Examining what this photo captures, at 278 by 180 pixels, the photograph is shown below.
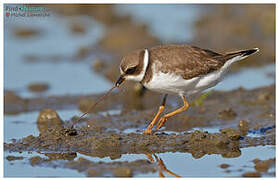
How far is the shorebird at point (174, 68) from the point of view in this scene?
814 cm

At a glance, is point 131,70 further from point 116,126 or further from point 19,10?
point 19,10

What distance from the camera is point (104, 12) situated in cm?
1959

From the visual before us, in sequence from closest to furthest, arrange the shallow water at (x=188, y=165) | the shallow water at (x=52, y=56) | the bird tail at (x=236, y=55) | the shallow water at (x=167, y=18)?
the shallow water at (x=188, y=165) → the bird tail at (x=236, y=55) → the shallow water at (x=52, y=56) → the shallow water at (x=167, y=18)

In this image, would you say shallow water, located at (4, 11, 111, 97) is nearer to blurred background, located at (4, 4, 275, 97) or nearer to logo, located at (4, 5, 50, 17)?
blurred background, located at (4, 4, 275, 97)

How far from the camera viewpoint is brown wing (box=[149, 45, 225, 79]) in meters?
8.22

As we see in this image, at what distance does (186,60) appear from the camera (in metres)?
8.37

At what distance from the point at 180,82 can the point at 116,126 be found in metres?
1.97

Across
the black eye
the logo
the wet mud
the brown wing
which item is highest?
the logo

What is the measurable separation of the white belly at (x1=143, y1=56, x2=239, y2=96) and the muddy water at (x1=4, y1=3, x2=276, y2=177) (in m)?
0.70

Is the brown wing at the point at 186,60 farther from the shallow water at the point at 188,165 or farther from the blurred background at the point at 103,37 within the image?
the blurred background at the point at 103,37

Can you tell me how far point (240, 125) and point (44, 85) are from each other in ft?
17.0

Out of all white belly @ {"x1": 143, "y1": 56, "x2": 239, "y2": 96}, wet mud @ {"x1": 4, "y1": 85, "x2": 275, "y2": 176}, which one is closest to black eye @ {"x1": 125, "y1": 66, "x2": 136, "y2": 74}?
white belly @ {"x1": 143, "y1": 56, "x2": 239, "y2": 96}

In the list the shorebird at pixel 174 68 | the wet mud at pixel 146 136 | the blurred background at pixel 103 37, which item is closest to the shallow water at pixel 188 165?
the wet mud at pixel 146 136

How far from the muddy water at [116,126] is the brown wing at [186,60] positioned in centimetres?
95
